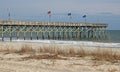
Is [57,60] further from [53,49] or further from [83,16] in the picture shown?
[83,16]

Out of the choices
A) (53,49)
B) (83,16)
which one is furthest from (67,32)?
(53,49)

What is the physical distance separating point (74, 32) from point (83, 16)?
6436 millimetres

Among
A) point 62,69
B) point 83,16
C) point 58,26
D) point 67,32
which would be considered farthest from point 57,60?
point 83,16

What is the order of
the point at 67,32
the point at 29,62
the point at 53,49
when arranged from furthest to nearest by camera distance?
the point at 67,32, the point at 53,49, the point at 29,62

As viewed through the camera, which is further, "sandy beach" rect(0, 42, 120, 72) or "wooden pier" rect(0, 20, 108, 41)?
"wooden pier" rect(0, 20, 108, 41)

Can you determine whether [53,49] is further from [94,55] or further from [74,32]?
[74,32]

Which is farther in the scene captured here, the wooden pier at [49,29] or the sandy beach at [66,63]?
the wooden pier at [49,29]

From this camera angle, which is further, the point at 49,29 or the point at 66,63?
the point at 49,29

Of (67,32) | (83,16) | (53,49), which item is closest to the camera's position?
(53,49)

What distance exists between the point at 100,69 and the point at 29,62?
3315mm

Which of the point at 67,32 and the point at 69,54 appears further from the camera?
the point at 67,32

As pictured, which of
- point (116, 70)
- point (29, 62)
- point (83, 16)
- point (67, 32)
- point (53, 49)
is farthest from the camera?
point (83, 16)

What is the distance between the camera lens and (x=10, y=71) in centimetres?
1136

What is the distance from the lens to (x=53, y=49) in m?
17.5
